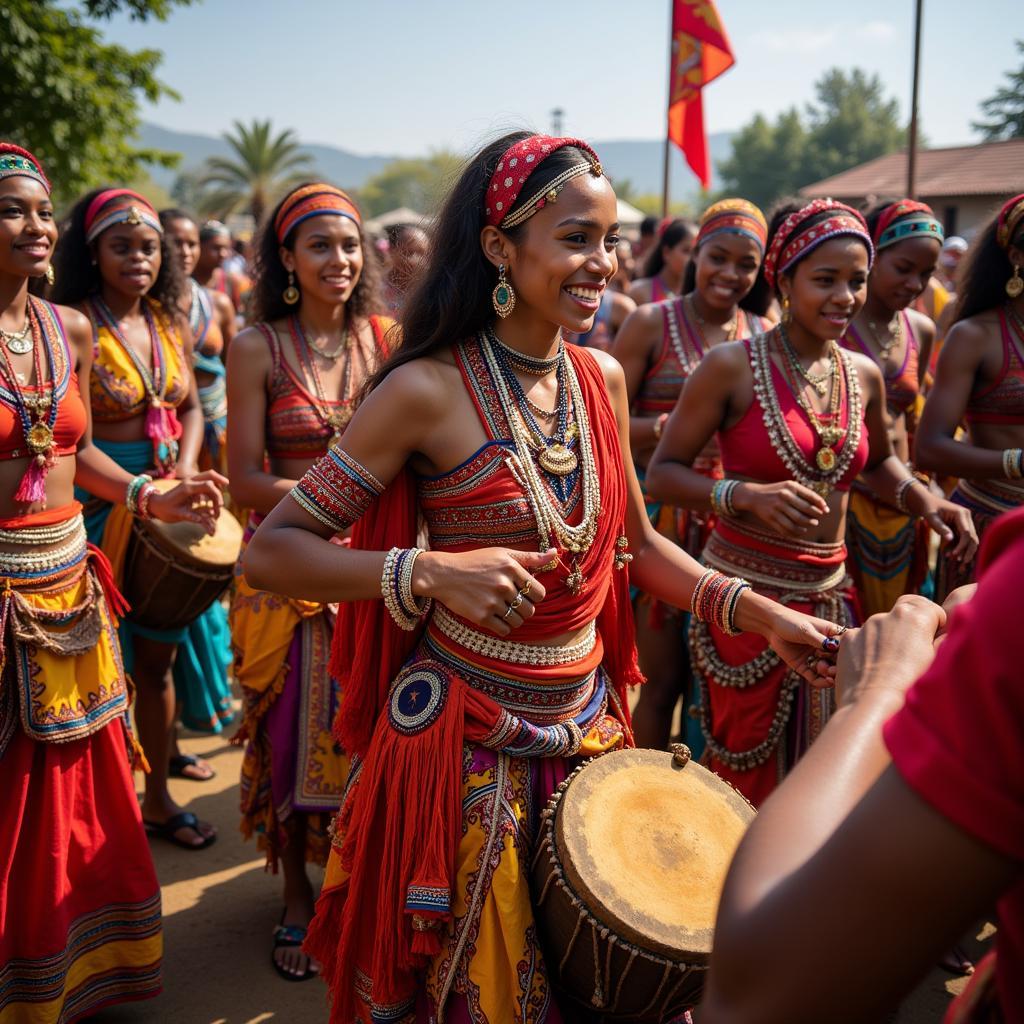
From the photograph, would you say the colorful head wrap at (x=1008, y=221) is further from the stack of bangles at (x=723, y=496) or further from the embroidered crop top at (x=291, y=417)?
the embroidered crop top at (x=291, y=417)

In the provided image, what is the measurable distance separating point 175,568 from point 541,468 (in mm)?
2253

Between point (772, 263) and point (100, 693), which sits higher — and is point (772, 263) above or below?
above

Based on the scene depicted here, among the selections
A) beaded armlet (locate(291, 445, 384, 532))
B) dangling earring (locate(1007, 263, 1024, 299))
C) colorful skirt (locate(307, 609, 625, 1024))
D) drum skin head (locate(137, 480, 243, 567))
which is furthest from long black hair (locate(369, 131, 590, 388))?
dangling earring (locate(1007, 263, 1024, 299))

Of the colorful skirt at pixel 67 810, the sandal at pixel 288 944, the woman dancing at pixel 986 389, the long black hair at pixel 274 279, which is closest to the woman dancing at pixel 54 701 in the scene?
the colorful skirt at pixel 67 810

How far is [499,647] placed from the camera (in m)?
2.35

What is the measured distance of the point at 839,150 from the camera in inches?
2955

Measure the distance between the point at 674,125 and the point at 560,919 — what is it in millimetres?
8763

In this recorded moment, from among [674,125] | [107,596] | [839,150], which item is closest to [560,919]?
[107,596]

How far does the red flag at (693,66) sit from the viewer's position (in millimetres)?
9273

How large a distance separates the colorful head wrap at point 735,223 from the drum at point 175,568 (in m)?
2.85

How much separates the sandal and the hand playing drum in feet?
5.20

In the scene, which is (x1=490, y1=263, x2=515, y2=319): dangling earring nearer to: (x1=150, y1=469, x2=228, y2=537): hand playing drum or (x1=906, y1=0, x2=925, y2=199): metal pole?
(x1=150, y1=469, x2=228, y2=537): hand playing drum

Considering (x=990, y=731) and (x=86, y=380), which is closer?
(x=990, y=731)

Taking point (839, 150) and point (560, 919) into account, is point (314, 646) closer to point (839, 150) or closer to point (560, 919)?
point (560, 919)
